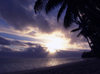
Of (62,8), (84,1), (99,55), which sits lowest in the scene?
(99,55)

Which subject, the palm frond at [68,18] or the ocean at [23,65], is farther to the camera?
the ocean at [23,65]

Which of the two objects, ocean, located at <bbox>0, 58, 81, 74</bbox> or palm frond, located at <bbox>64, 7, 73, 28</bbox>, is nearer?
palm frond, located at <bbox>64, 7, 73, 28</bbox>

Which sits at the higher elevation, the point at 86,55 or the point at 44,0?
the point at 44,0

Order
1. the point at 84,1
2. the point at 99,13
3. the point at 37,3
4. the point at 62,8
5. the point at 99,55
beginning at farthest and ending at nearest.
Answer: the point at 99,55, the point at 62,8, the point at 37,3, the point at 84,1, the point at 99,13

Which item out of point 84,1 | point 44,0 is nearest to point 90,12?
point 84,1

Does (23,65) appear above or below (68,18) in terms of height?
below

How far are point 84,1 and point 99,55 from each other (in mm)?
14041

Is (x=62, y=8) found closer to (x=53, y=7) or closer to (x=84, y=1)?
(x=53, y=7)

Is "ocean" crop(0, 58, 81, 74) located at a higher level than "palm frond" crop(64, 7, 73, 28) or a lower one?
lower

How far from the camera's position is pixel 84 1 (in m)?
5.76

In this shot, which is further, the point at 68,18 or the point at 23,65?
the point at 23,65

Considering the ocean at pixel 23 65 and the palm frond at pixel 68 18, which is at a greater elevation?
the palm frond at pixel 68 18

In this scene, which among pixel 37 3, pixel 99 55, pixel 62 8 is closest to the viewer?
pixel 37 3

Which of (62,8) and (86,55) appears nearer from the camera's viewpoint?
(62,8)
